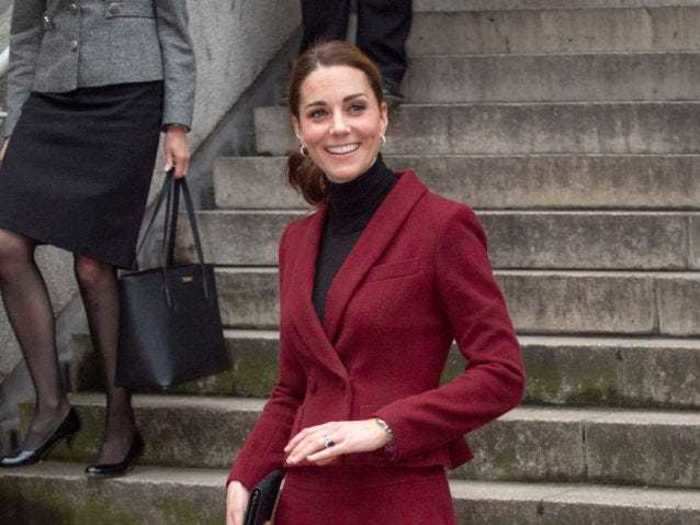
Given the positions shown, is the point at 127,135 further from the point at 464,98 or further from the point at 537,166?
the point at 464,98

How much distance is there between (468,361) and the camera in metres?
3.14

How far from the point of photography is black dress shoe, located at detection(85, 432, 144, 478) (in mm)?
5918

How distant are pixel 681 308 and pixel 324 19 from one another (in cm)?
215

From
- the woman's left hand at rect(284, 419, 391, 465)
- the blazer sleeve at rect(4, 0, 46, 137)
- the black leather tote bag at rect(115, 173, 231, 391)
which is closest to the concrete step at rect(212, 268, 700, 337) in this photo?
the black leather tote bag at rect(115, 173, 231, 391)

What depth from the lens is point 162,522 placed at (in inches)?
231

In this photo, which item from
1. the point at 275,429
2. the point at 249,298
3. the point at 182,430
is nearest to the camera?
the point at 275,429

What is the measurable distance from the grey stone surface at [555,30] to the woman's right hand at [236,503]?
4.82 metres

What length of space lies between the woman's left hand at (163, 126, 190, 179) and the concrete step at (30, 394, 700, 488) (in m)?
0.81

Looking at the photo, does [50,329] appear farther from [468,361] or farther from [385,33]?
[468,361]

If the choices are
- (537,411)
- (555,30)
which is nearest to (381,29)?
(555,30)

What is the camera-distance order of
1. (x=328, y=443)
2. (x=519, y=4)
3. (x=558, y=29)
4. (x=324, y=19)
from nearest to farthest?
(x=328, y=443) < (x=324, y=19) < (x=558, y=29) < (x=519, y=4)

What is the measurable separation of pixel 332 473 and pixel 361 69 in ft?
2.27

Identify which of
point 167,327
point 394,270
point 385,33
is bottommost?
point 167,327

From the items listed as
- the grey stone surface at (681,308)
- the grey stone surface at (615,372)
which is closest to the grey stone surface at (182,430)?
the grey stone surface at (615,372)
